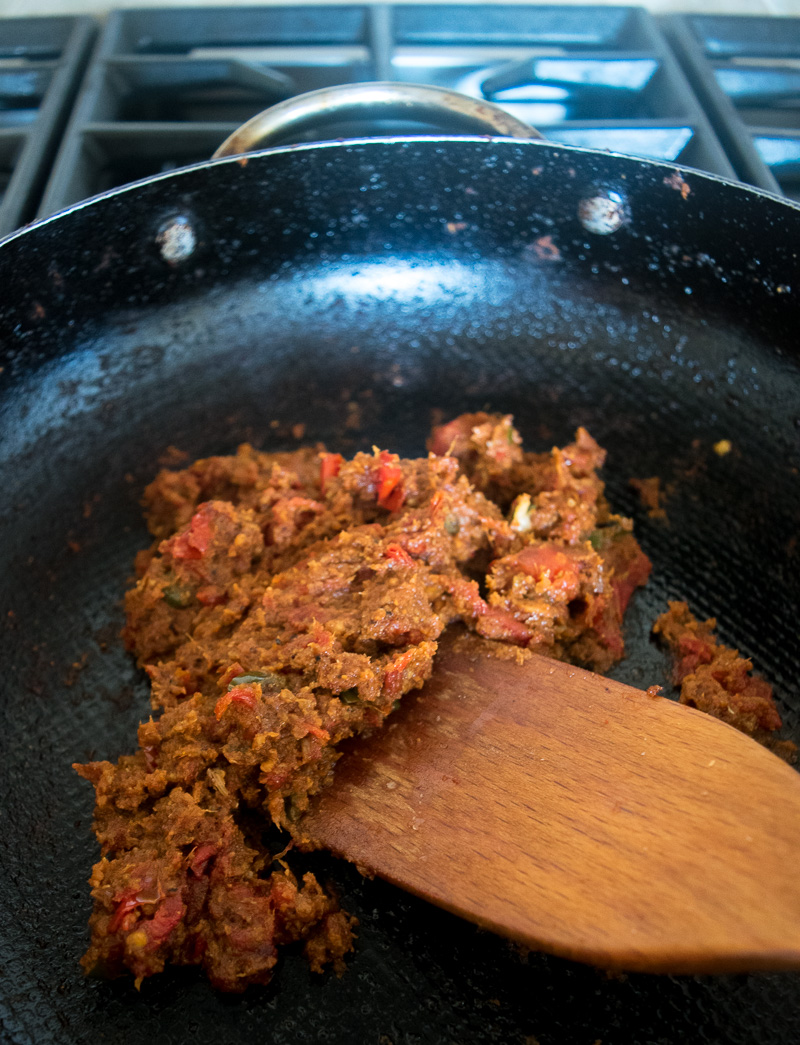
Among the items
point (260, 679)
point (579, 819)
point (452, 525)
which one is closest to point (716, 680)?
point (579, 819)

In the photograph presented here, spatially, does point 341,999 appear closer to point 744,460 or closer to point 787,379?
point 744,460

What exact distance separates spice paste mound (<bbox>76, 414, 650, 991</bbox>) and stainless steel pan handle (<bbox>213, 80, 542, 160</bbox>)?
73cm

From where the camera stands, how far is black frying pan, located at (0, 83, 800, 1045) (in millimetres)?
1274

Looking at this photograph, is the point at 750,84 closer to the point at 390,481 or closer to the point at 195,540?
the point at 390,481

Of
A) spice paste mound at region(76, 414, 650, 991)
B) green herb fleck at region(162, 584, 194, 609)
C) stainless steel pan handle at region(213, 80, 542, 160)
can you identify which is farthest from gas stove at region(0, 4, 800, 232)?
green herb fleck at region(162, 584, 194, 609)

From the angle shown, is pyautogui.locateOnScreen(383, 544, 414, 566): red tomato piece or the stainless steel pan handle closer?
pyautogui.locateOnScreen(383, 544, 414, 566): red tomato piece

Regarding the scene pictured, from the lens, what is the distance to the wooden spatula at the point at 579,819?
108 cm

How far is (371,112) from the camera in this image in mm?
1755

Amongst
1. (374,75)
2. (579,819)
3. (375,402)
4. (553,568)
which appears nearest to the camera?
(579,819)

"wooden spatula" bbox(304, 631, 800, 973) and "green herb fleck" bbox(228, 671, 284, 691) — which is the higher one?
"green herb fleck" bbox(228, 671, 284, 691)

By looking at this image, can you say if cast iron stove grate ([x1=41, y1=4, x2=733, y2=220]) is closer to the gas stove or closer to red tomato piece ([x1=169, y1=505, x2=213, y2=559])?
the gas stove

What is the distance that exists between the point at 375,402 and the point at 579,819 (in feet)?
4.09

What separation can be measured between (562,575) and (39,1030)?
4.01 feet

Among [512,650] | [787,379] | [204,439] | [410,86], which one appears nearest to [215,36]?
[410,86]
